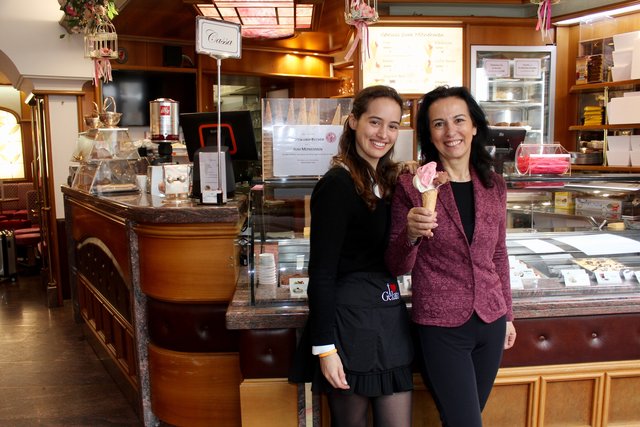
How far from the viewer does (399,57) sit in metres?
5.71

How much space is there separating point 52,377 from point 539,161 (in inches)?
140

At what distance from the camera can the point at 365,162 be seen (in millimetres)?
1814

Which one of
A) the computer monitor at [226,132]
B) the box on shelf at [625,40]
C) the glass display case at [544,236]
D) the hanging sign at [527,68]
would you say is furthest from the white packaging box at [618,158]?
the computer monitor at [226,132]

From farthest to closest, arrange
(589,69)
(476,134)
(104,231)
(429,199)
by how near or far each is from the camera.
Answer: (589,69) < (104,231) < (476,134) < (429,199)

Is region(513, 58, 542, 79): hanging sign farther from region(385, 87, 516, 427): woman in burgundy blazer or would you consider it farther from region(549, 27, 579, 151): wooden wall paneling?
region(385, 87, 516, 427): woman in burgundy blazer

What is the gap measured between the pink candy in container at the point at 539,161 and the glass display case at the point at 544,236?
0.15 m

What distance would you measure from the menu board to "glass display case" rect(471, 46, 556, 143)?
0.22m

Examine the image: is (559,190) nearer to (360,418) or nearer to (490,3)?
(360,418)

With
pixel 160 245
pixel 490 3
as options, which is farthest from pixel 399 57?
pixel 160 245

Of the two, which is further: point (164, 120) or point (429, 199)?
point (164, 120)

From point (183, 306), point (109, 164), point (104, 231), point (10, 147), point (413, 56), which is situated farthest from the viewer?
point (10, 147)

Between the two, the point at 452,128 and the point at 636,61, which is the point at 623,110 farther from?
the point at 452,128

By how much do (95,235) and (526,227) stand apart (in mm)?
2886

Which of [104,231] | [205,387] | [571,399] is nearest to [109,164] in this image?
[104,231]
